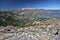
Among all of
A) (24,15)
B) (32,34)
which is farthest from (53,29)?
(24,15)

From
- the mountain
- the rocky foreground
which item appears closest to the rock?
the rocky foreground

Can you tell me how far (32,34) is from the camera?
862 cm

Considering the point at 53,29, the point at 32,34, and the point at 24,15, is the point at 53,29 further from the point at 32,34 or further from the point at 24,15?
the point at 24,15

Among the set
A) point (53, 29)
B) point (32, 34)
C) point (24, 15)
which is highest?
point (24, 15)

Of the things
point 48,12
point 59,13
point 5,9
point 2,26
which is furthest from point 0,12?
point 59,13

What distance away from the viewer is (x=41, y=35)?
8.48m

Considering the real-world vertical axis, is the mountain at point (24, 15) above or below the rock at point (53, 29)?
above

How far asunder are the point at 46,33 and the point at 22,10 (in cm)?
360

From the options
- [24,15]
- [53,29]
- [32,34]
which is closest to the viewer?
[32,34]

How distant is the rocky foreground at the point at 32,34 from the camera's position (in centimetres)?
834

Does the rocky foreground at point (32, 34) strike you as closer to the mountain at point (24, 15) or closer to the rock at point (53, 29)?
the rock at point (53, 29)

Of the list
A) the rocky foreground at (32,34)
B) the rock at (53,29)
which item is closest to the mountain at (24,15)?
the rocky foreground at (32,34)

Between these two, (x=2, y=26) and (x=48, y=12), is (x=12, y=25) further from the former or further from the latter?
(x=48, y=12)

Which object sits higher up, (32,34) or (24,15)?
(24,15)
